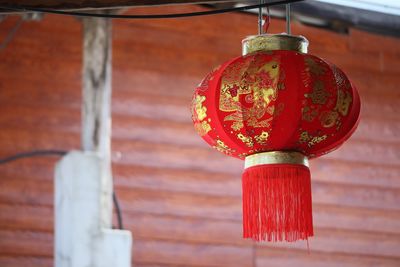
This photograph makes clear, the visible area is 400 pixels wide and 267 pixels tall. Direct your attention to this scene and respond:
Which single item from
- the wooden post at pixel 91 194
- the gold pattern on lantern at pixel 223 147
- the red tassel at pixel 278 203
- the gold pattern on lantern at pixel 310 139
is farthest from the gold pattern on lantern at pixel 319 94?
the wooden post at pixel 91 194

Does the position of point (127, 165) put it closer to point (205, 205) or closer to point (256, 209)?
point (205, 205)

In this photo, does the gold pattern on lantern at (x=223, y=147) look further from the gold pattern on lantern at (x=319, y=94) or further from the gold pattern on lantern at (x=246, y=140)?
the gold pattern on lantern at (x=319, y=94)

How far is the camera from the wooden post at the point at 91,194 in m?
7.75

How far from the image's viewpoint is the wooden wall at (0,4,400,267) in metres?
9.10

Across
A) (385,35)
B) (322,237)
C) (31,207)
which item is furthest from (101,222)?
(385,35)

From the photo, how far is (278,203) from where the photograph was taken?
15.4 feet

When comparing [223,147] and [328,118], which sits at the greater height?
[328,118]

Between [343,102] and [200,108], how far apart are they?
0.61 m

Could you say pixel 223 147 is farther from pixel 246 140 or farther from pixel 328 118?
pixel 328 118

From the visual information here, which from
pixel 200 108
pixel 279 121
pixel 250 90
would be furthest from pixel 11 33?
pixel 279 121

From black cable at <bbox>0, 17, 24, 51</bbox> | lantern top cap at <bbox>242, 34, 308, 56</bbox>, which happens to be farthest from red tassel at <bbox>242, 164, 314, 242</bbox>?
black cable at <bbox>0, 17, 24, 51</bbox>

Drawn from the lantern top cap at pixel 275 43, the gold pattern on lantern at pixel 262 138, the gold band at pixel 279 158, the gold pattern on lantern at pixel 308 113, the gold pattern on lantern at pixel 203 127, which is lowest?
the gold band at pixel 279 158

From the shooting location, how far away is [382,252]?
9828mm

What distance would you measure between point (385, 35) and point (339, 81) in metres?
4.90
